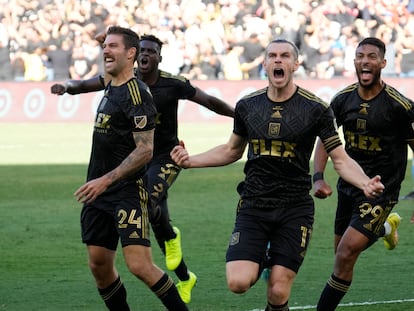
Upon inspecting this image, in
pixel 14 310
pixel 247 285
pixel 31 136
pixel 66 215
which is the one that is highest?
pixel 247 285

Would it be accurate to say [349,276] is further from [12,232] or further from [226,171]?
[226,171]

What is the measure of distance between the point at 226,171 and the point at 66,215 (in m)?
6.01

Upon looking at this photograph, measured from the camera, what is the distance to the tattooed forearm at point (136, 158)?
7922 millimetres

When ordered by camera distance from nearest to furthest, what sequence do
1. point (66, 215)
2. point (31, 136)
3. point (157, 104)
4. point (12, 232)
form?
point (157, 104)
point (12, 232)
point (66, 215)
point (31, 136)

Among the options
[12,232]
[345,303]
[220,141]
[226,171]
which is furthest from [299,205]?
[220,141]

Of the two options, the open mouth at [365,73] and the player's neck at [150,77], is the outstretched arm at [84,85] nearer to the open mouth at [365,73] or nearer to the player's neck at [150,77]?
the player's neck at [150,77]

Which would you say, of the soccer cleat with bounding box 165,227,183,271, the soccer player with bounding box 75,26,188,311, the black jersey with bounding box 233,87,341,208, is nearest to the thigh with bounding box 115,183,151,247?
the soccer player with bounding box 75,26,188,311

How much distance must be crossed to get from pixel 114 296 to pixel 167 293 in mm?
463

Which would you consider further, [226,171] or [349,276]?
[226,171]

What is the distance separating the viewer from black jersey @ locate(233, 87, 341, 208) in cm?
793

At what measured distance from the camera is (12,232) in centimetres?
1388

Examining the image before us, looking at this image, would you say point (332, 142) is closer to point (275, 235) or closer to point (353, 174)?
point (353, 174)

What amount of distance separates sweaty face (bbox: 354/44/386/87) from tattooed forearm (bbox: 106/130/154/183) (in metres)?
2.00

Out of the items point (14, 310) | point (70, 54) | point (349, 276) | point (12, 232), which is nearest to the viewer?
point (349, 276)
